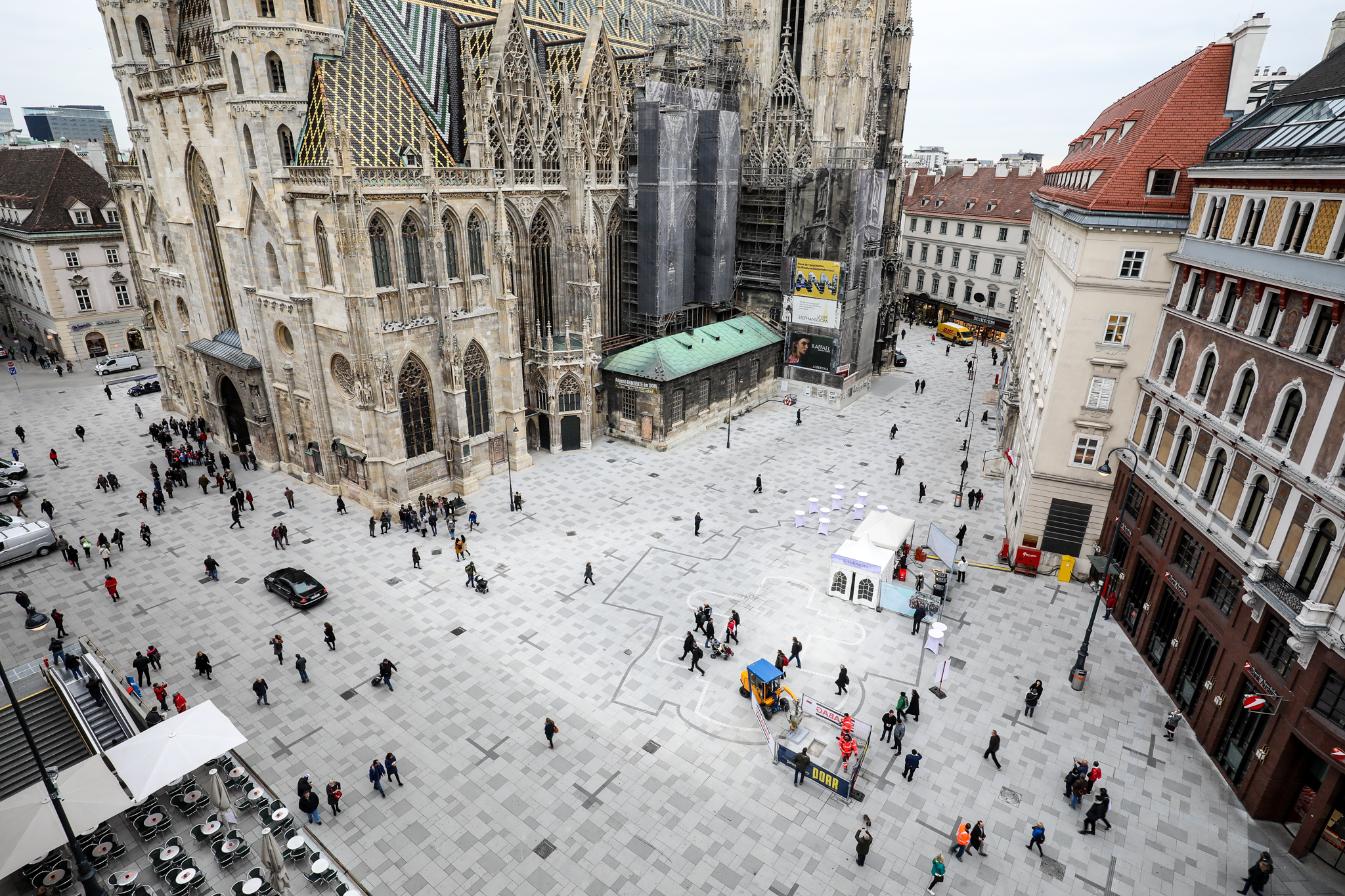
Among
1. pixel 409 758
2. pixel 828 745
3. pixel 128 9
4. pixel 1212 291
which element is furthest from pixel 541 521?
pixel 128 9

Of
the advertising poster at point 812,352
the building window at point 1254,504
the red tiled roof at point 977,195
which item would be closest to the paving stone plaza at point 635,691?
the building window at point 1254,504

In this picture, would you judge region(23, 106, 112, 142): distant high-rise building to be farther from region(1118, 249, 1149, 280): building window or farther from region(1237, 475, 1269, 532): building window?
region(1237, 475, 1269, 532): building window

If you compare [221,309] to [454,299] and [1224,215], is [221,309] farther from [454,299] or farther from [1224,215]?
[1224,215]

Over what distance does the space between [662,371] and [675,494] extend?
916 cm

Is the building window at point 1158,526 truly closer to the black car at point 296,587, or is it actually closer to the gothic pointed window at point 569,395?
the gothic pointed window at point 569,395

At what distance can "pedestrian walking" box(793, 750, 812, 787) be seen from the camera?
64.2 ft

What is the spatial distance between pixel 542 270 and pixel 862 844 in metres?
37.3

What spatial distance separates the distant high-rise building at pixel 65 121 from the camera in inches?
6476

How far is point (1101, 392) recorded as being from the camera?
2777 centimetres

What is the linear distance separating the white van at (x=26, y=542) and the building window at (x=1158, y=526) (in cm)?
4768

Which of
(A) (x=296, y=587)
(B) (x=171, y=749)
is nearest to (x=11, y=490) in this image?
(A) (x=296, y=587)

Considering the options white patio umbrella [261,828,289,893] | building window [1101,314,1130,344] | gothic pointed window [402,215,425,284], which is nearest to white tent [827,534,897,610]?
building window [1101,314,1130,344]

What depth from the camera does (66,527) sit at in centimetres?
3362

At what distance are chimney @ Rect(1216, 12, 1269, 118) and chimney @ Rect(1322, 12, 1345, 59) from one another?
81.4 inches
